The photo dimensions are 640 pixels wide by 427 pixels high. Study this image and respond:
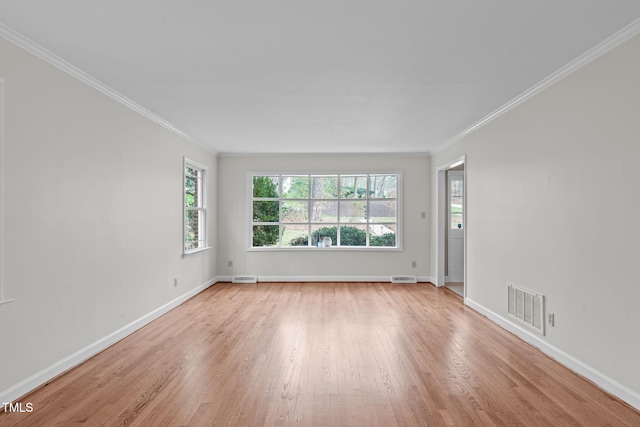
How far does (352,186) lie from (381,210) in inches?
29.2

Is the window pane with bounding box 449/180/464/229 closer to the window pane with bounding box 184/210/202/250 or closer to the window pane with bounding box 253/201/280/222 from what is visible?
the window pane with bounding box 253/201/280/222

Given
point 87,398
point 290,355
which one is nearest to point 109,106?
point 87,398

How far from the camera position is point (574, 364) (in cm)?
319

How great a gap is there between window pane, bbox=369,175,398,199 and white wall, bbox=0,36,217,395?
13.5 ft

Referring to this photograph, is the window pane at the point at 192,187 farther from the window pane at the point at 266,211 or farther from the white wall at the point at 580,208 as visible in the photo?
the white wall at the point at 580,208

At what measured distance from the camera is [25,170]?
274cm

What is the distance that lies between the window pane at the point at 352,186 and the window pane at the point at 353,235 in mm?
595

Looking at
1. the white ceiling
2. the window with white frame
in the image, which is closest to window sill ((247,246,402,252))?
the window with white frame

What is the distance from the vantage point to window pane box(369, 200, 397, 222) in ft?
25.1

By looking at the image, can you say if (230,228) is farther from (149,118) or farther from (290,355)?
(290,355)

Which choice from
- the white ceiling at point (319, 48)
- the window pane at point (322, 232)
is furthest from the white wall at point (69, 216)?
the window pane at point (322, 232)

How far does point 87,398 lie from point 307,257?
508 cm

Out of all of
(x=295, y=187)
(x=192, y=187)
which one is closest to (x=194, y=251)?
(x=192, y=187)

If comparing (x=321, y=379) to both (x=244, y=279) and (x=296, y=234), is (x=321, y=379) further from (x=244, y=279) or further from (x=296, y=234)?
(x=296, y=234)
